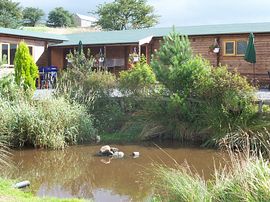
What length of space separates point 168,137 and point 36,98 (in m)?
4.26

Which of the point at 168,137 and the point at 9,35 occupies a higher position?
the point at 9,35

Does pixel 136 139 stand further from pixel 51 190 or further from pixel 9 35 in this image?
pixel 9 35

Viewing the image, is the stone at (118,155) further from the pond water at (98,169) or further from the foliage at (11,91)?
the foliage at (11,91)

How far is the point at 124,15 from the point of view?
176ft

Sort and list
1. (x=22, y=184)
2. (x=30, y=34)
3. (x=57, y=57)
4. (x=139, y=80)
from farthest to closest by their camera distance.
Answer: (x=57, y=57)
(x=30, y=34)
(x=139, y=80)
(x=22, y=184)

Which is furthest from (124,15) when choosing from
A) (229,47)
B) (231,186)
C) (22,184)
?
(231,186)

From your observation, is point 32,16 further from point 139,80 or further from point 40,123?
point 40,123

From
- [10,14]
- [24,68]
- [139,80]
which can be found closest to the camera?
[139,80]

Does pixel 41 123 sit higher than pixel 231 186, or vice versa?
pixel 231 186

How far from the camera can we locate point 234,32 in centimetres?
2136

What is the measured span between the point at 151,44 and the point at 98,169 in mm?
14857

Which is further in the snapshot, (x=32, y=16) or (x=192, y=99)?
(x=32, y=16)

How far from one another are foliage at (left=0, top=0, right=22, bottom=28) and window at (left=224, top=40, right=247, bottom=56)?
25.8 m

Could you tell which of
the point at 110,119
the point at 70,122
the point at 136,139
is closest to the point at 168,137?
the point at 136,139
